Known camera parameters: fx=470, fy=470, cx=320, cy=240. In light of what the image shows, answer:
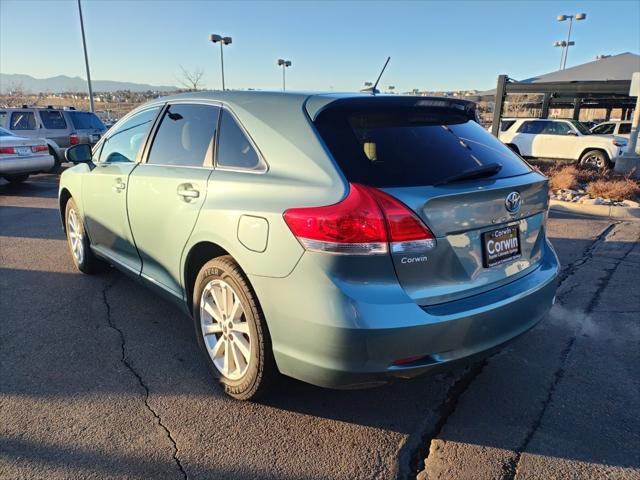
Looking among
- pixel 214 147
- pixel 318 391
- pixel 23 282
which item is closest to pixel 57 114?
pixel 23 282

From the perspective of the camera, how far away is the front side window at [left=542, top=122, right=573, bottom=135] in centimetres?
1532

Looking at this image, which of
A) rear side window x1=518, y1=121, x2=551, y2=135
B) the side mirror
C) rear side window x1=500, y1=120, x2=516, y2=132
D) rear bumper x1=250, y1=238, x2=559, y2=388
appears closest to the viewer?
rear bumper x1=250, y1=238, x2=559, y2=388

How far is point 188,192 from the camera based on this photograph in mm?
2963

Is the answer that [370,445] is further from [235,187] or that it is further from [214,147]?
[214,147]

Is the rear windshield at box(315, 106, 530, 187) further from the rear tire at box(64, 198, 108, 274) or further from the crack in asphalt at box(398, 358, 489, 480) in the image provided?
the rear tire at box(64, 198, 108, 274)

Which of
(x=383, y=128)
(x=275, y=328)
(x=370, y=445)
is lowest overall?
(x=370, y=445)

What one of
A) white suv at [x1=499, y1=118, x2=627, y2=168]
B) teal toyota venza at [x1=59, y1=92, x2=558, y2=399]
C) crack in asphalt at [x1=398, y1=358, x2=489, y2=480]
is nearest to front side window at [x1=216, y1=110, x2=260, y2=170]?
teal toyota venza at [x1=59, y1=92, x2=558, y2=399]

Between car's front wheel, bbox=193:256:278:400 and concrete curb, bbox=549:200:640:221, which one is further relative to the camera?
concrete curb, bbox=549:200:640:221

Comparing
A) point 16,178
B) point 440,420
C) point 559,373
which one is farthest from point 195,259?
point 16,178

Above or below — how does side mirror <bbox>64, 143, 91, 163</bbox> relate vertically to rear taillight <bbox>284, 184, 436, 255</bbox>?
above

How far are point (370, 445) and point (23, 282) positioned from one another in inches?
157

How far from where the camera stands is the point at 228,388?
9.17 feet

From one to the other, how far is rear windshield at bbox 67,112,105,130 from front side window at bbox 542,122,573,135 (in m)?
14.5

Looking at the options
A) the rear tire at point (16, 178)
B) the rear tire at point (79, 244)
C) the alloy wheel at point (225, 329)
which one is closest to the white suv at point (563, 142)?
the rear tire at point (79, 244)
